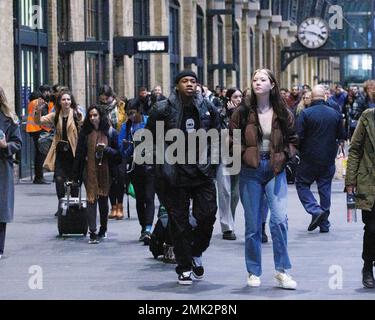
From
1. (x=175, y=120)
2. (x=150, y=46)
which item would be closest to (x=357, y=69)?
(x=150, y=46)

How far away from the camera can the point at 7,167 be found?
14.5 metres

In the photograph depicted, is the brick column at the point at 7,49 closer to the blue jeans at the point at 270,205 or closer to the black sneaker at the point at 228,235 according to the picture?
the black sneaker at the point at 228,235

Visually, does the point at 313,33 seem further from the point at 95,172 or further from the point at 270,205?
the point at 270,205

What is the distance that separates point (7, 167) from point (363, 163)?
4.28 meters

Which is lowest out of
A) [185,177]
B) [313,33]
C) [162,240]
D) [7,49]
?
[162,240]

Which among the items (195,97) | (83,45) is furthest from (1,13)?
(195,97)

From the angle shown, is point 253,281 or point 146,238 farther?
point 146,238

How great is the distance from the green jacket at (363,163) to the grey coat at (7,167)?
406 centimetres

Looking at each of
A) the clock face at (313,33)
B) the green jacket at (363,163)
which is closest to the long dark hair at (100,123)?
the green jacket at (363,163)

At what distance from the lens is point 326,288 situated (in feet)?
38.7

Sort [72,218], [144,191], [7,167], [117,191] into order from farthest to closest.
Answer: [117,191], [72,218], [144,191], [7,167]

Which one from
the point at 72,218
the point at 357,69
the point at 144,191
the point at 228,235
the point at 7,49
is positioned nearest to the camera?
the point at 144,191

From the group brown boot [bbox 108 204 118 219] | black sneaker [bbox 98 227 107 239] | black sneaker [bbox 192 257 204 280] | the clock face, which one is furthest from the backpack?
the clock face

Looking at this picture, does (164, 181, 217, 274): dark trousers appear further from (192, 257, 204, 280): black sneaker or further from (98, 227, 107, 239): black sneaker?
(98, 227, 107, 239): black sneaker
